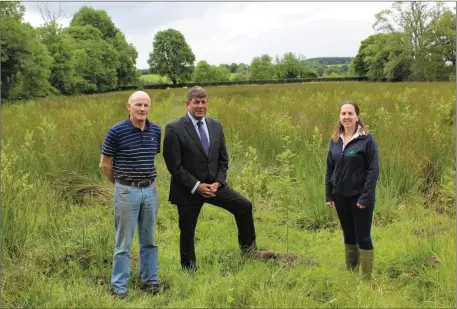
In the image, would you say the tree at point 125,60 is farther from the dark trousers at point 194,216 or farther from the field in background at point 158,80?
the dark trousers at point 194,216

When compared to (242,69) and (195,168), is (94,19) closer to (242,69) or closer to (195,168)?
(195,168)

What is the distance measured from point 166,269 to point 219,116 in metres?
8.52

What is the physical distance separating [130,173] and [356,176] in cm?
208

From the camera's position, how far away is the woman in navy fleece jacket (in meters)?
3.84

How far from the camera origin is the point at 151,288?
3.87 m

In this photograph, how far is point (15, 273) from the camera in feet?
12.4

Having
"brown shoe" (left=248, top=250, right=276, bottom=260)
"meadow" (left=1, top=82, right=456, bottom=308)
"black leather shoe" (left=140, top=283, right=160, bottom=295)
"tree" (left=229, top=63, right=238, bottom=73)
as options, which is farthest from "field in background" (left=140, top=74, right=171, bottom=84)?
"black leather shoe" (left=140, top=283, right=160, bottom=295)

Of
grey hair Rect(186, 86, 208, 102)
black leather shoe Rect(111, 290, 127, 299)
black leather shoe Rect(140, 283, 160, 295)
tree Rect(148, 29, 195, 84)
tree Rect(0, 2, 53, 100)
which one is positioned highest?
tree Rect(148, 29, 195, 84)

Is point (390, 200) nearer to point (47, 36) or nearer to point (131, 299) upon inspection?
point (131, 299)

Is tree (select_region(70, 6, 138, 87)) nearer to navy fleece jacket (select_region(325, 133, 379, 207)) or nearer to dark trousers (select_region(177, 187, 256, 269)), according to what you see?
dark trousers (select_region(177, 187, 256, 269))

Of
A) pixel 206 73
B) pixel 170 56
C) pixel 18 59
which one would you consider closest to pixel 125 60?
pixel 170 56

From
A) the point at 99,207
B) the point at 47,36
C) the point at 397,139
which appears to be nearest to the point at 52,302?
the point at 99,207

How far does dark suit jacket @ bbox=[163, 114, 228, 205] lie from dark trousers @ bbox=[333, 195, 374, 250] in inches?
48.1

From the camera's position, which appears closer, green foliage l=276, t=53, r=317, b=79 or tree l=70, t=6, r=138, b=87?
tree l=70, t=6, r=138, b=87
